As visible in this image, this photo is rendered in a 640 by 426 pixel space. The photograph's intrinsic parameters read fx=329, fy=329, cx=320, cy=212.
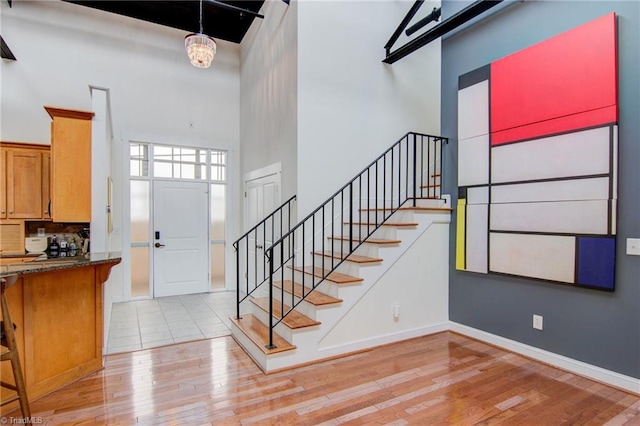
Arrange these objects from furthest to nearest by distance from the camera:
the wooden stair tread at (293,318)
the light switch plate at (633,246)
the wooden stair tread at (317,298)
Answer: the wooden stair tread at (317,298), the wooden stair tread at (293,318), the light switch plate at (633,246)

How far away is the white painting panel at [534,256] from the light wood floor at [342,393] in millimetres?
879

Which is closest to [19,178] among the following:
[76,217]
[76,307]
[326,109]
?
[76,217]

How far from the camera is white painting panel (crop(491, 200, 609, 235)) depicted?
2877mm

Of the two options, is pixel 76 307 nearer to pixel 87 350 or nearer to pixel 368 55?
pixel 87 350

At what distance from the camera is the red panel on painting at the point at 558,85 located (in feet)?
9.29

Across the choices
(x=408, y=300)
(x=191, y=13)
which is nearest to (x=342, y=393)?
(x=408, y=300)

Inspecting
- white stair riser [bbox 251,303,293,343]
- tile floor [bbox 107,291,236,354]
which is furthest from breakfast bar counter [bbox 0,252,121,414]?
white stair riser [bbox 251,303,293,343]

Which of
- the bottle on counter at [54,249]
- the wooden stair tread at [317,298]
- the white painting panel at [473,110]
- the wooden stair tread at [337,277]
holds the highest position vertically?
the white painting panel at [473,110]

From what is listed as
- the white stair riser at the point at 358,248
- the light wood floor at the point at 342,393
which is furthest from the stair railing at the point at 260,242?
the light wood floor at the point at 342,393

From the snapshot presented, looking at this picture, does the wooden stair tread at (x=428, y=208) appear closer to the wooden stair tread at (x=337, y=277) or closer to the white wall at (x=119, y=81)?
the wooden stair tread at (x=337, y=277)

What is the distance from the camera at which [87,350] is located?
296 centimetres

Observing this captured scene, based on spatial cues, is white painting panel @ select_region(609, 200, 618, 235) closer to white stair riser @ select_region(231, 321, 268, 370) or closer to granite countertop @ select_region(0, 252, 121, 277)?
white stair riser @ select_region(231, 321, 268, 370)

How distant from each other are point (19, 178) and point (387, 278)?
5.02 meters

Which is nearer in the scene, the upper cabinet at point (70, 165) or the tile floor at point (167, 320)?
the upper cabinet at point (70, 165)
